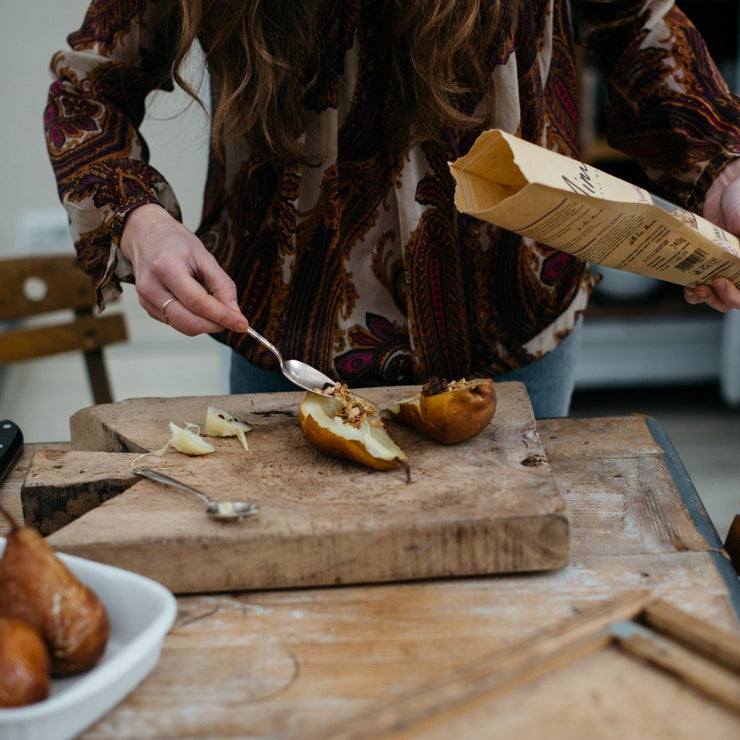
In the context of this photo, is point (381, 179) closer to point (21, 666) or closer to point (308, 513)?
point (308, 513)

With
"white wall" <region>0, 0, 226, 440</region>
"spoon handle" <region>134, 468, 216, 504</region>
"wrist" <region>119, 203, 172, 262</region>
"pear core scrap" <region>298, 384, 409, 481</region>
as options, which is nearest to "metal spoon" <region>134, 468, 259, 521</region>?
"spoon handle" <region>134, 468, 216, 504</region>

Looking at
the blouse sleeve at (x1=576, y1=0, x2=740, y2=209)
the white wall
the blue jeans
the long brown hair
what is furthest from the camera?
the white wall

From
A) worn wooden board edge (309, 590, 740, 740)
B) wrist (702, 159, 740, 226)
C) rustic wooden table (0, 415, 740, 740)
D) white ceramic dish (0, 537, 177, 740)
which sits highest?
wrist (702, 159, 740, 226)

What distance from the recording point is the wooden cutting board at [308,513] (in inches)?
28.7

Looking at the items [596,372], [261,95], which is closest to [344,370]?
[261,95]

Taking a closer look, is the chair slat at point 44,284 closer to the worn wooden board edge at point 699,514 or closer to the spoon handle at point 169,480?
the spoon handle at point 169,480

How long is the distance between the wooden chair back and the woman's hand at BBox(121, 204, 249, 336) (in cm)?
62

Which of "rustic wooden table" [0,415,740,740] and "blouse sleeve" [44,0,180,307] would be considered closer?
"rustic wooden table" [0,415,740,740]

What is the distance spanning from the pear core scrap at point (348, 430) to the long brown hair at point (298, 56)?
312 millimetres

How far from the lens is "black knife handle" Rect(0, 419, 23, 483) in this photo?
100 centimetres

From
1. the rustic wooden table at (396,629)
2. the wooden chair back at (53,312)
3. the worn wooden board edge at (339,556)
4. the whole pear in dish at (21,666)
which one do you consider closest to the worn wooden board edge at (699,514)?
the rustic wooden table at (396,629)

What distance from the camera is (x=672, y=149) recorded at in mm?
1102

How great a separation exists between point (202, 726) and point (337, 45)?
76 centimetres

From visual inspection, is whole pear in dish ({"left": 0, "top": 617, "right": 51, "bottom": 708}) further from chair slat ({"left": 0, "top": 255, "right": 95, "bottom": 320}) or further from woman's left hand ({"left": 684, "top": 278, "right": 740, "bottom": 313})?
chair slat ({"left": 0, "top": 255, "right": 95, "bottom": 320})
